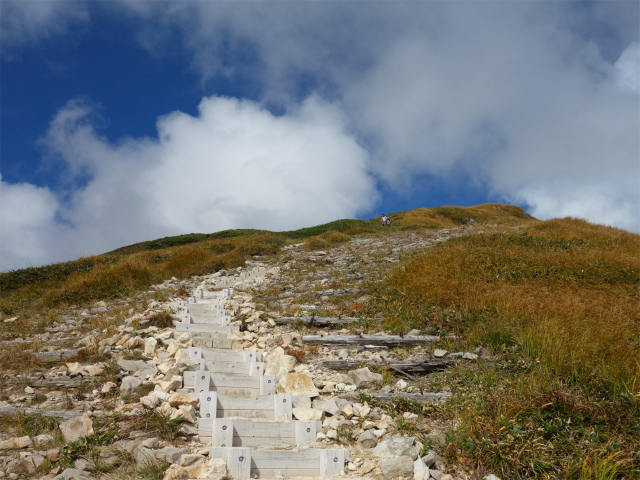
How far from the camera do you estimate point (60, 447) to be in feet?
16.5

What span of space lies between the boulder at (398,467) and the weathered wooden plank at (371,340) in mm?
4086

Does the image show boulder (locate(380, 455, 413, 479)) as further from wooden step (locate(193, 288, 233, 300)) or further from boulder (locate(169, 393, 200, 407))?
wooden step (locate(193, 288, 233, 300))

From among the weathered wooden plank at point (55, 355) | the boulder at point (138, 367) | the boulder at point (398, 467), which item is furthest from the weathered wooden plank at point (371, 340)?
the weathered wooden plank at point (55, 355)

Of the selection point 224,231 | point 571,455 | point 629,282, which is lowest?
point 571,455

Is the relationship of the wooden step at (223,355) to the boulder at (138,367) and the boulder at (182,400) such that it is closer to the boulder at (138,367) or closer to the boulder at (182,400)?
the boulder at (138,367)

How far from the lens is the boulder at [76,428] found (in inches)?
205

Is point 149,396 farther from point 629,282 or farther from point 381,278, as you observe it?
point 629,282

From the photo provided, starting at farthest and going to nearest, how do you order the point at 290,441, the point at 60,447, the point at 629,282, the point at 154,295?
the point at 154,295
the point at 629,282
the point at 290,441
the point at 60,447

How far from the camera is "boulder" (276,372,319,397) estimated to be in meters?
6.83

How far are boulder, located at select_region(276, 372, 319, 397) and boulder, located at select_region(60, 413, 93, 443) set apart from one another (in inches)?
120

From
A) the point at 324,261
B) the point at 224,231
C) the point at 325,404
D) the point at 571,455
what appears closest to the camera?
the point at 571,455

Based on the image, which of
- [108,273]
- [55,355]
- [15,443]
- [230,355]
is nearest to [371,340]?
[230,355]

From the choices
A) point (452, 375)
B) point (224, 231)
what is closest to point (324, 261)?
point (452, 375)

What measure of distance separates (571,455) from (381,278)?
9.90 m
